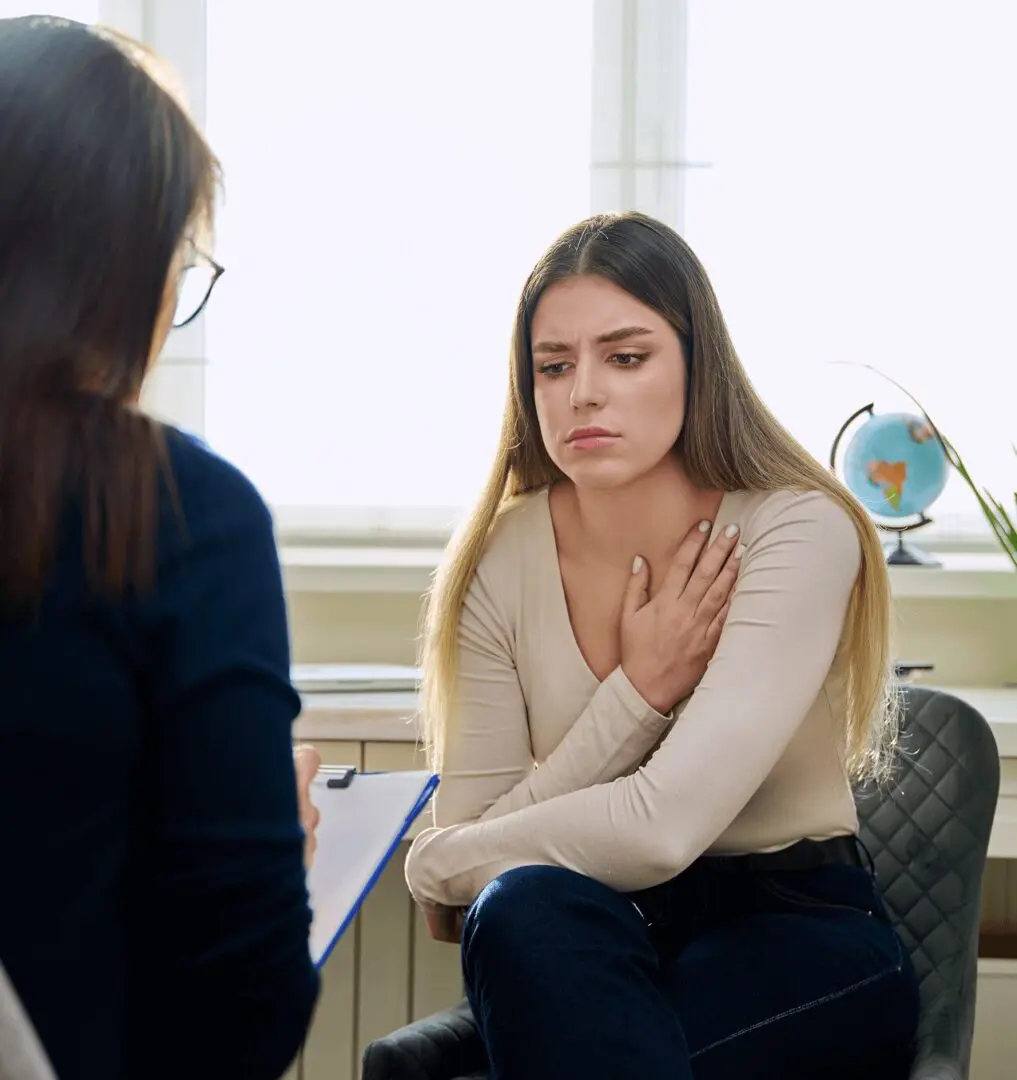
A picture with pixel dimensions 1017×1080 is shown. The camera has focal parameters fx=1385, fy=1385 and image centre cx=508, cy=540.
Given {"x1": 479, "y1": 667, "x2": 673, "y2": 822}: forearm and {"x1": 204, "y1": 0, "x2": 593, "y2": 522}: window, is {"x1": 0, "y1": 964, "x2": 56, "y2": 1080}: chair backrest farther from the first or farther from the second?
{"x1": 204, "y1": 0, "x2": 593, "y2": 522}: window

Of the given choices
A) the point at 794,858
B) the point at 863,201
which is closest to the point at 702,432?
the point at 794,858

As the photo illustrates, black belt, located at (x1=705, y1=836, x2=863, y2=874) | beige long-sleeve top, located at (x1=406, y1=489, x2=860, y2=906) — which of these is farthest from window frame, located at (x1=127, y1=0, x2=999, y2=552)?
black belt, located at (x1=705, y1=836, x2=863, y2=874)

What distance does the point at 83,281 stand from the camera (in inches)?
25.5

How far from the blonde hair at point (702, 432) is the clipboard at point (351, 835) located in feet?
0.56

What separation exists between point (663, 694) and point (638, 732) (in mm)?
44

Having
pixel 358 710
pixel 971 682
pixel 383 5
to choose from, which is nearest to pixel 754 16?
pixel 383 5

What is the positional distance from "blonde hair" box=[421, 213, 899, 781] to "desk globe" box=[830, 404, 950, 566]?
732mm

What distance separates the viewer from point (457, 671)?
1475 millimetres

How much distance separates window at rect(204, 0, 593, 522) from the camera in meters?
2.39

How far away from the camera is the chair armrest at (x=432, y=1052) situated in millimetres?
1333

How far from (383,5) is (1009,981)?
189 centimetres

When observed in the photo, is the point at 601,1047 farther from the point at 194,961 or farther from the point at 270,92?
the point at 270,92

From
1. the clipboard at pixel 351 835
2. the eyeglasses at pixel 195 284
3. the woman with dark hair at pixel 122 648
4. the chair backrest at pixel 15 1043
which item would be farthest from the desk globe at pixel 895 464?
the chair backrest at pixel 15 1043

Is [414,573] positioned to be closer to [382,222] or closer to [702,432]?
[382,222]
